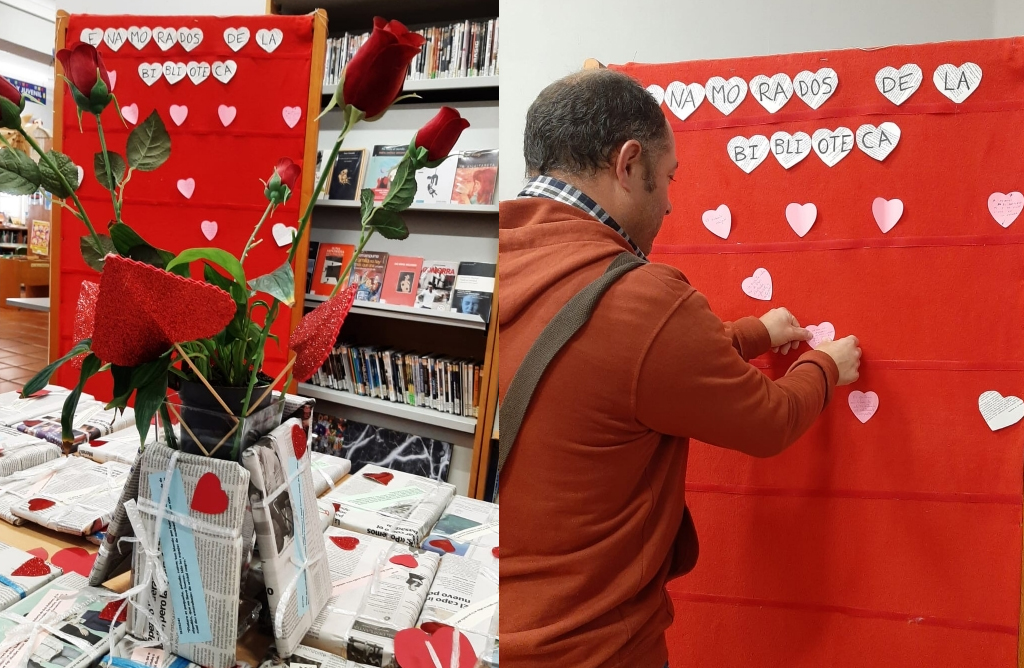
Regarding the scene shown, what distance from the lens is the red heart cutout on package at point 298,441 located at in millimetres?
608

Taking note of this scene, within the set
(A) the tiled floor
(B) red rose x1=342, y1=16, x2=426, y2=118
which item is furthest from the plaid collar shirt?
(A) the tiled floor

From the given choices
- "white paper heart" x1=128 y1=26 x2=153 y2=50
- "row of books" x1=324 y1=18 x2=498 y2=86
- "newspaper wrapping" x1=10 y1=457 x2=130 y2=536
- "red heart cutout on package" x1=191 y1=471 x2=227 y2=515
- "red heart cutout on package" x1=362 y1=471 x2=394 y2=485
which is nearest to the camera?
"red heart cutout on package" x1=191 y1=471 x2=227 y2=515

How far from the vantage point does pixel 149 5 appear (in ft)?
5.03

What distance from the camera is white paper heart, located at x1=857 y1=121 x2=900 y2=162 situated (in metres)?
0.61

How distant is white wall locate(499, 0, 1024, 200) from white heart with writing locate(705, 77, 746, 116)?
0.23ft

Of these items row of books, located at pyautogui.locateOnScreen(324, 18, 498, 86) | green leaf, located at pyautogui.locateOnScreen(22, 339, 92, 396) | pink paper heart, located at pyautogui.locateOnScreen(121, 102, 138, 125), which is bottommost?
green leaf, located at pyautogui.locateOnScreen(22, 339, 92, 396)

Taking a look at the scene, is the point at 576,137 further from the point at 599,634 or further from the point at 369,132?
the point at 369,132

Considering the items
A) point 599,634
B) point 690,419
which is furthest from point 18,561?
point 690,419

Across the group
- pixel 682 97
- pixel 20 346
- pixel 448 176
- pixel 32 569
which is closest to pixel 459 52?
pixel 448 176

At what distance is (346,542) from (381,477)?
216 mm

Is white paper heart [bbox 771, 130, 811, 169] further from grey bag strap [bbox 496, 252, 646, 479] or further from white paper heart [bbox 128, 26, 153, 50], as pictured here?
white paper heart [bbox 128, 26, 153, 50]

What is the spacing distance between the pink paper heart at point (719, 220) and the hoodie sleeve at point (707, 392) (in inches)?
7.2

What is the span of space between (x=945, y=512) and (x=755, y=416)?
0.29m

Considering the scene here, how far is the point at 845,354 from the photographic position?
66 centimetres
